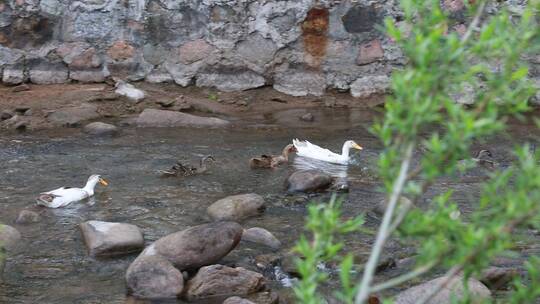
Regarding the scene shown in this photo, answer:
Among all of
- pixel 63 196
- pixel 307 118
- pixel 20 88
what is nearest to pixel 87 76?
pixel 20 88

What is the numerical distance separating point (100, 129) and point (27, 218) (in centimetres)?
266

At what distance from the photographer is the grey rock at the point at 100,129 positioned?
823 centimetres

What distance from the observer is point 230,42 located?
9.72m

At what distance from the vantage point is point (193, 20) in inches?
384

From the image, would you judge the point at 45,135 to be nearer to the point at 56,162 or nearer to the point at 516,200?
the point at 56,162

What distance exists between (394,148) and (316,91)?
7685mm

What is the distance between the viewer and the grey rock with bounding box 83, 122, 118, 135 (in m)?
8.23

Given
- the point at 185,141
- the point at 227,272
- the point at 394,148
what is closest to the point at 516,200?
the point at 394,148

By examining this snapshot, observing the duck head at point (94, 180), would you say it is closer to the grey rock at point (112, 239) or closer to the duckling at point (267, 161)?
the grey rock at point (112, 239)

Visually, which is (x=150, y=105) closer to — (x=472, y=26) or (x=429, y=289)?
(x=429, y=289)

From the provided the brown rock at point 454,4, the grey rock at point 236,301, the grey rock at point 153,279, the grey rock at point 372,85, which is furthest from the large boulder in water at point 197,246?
the brown rock at point 454,4

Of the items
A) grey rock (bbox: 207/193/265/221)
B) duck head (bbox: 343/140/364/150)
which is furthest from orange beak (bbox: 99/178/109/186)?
duck head (bbox: 343/140/364/150)

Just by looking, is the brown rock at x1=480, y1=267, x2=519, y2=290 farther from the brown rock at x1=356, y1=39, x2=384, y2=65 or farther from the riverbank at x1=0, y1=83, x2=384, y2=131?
the brown rock at x1=356, y1=39, x2=384, y2=65

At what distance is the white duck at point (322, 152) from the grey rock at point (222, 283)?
319cm
